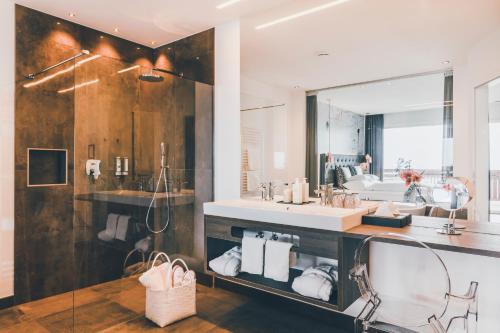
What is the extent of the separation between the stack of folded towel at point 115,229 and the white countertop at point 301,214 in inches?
35.6

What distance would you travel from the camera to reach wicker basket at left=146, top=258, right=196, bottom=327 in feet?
8.38

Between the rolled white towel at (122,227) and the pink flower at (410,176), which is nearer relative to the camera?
the pink flower at (410,176)

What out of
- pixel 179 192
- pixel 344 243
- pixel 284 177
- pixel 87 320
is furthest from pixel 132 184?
pixel 344 243

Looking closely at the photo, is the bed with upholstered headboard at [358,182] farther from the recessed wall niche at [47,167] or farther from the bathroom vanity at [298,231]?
the recessed wall niche at [47,167]

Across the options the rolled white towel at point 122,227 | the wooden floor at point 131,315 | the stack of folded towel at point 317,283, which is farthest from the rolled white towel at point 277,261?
the rolled white towel at point 122,227

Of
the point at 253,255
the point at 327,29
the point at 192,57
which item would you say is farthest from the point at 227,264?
the point at 327,29

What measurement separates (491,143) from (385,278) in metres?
1.35

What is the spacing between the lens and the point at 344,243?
6.62ft

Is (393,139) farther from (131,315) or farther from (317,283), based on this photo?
(131,315)

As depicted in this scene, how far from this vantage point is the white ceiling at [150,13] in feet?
8.98

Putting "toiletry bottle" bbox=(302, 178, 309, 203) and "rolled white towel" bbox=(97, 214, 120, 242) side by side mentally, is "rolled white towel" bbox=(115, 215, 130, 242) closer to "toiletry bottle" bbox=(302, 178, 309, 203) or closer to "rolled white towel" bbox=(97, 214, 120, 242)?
"rolled white towel" bbox=(97, 214, 120, 242)

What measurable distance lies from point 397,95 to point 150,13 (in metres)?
2.17

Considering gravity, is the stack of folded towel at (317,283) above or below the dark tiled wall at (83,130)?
below

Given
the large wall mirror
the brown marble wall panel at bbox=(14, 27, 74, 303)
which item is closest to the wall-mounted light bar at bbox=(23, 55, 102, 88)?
the brown marble wall panel at bbox=(14, 27, 74, 303)
